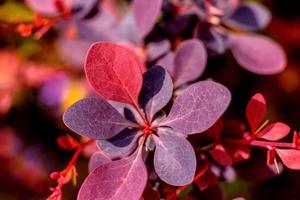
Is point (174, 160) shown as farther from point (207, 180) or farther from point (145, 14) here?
point (145, 14)

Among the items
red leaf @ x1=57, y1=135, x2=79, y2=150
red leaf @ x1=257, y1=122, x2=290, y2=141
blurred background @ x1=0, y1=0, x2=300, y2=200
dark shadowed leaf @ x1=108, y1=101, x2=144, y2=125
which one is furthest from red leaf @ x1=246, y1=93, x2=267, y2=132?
blurred background @ x1=0, y1=0, x2=300, y2=200

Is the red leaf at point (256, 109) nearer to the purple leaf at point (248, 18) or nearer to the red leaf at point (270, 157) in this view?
the red leaf at point (270, 157)

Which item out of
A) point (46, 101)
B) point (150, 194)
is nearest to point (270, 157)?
point (150, 194)

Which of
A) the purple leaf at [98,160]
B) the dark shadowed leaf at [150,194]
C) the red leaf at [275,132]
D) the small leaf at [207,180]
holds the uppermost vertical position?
the purple leaf at [98,160]

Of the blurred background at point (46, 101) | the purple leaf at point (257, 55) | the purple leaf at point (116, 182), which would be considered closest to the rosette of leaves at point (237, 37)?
the purple leaf at point (257, 55)

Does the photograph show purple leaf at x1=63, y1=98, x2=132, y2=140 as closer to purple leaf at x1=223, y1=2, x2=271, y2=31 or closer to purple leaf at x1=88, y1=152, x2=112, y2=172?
purple leaf at x1=88, y1=152, x2=112, y2=172

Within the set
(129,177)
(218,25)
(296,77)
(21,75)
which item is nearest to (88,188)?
(129,177)
